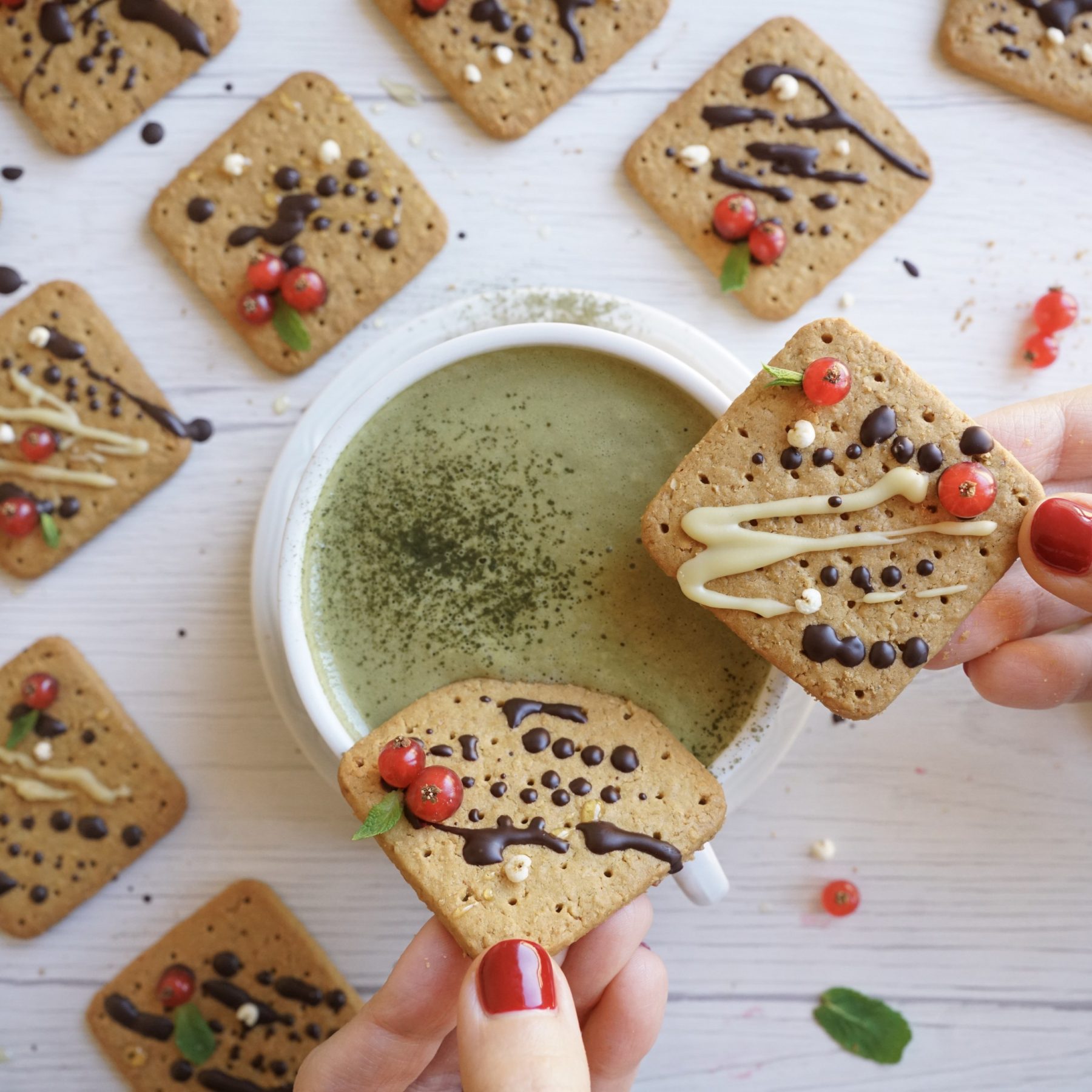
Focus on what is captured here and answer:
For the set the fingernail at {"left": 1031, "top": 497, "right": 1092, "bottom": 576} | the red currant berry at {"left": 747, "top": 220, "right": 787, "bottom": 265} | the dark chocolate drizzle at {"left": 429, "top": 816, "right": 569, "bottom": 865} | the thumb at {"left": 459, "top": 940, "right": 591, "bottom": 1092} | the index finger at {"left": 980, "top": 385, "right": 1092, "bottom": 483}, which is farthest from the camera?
the red currant berry at {"left": 747, "top": 220, "right": 787, "bottom": 265}

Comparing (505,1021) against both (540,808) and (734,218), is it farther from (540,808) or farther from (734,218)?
(734,218)

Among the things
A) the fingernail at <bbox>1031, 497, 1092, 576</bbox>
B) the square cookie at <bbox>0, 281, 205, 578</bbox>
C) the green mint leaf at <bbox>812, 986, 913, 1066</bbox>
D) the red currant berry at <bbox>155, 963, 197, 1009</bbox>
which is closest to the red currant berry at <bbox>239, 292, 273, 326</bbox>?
the square cookie at <bbox>0, 281, 205, 578</bbox>

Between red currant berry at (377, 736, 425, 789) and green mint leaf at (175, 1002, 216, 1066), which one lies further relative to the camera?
green mint leaf at (175, 1002, 216, 1066)

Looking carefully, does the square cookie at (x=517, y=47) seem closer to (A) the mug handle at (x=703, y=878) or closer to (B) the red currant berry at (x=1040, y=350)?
(B) the red currant berry at (x=1040, y=350)

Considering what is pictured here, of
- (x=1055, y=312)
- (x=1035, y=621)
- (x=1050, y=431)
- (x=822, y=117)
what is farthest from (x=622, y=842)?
(x=822, y=117)

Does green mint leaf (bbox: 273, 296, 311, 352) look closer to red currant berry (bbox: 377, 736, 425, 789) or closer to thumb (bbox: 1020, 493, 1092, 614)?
red currant berry (bbox: 377, 736, 425, 789)
